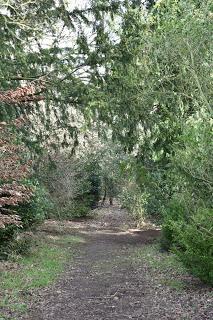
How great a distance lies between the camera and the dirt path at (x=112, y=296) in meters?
6.79

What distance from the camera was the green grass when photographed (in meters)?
7.70

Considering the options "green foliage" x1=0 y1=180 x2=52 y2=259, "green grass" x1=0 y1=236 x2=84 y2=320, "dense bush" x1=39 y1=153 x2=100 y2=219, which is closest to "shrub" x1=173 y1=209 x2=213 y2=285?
"green grass" x1=0 y1=236 x2=84 y2=320

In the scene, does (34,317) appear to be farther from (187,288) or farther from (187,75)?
(187,75)

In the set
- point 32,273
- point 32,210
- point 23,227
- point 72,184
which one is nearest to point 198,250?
point 32,273

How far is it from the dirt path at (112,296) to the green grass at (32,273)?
294 millimetres

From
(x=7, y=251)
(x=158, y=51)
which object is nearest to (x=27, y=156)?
(x=7, y=251)

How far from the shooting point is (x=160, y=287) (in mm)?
8633

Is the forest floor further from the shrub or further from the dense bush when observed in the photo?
the dense bush

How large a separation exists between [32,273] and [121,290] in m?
2.56

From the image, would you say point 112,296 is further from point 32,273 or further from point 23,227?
point 23,227

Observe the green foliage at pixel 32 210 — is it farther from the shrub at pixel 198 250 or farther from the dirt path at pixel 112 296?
the shrub at pixel 198 250

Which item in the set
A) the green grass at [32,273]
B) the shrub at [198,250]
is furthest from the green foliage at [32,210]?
the shrub at [198,250]

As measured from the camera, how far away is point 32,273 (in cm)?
1004

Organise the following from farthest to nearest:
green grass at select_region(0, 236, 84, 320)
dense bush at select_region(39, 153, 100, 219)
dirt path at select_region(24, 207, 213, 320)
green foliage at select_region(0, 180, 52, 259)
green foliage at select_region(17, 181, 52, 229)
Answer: dense bush at select_region(39, 153, 100, 219)
green foliage at select_region(17, 181, 52, 229)
green foliage at select_region(0, 180, 52, 259)
green grass at select_region(0, 236, 84, 320)
dirt path at select_region(24, 207, 213, 320)
